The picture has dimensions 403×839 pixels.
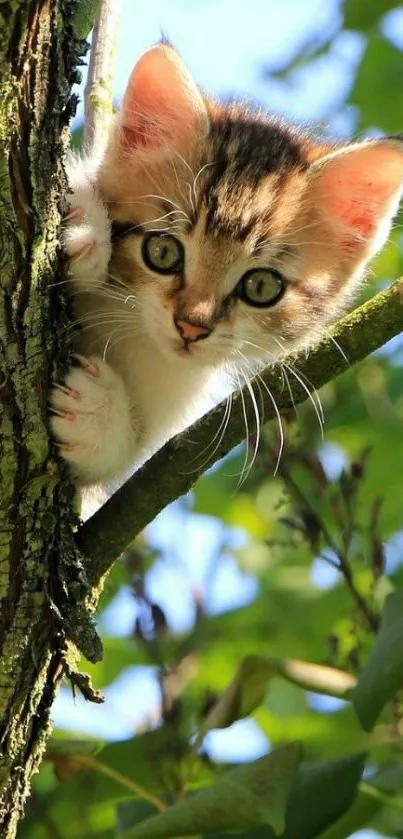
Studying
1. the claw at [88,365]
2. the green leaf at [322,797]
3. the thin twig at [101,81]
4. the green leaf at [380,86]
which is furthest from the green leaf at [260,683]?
the green leaf at [380,86]

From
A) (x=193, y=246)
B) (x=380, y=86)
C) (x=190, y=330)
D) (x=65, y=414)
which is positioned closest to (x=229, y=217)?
(x=193, y=246)

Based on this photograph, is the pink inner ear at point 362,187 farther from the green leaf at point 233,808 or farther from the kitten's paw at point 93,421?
the green leaf at point 233,808

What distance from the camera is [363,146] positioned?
7.73 ft

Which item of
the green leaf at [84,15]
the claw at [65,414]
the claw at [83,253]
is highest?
the green leaf at [84,15]

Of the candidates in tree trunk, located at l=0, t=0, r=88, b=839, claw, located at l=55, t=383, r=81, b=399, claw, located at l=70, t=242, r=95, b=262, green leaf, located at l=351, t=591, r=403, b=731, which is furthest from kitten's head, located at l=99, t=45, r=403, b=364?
green leaf, located at l=351, t=591, r=403, b=731

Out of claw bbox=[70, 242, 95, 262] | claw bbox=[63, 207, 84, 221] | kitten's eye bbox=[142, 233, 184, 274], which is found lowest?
kitten's eye bbox=[142, 233, 184, 274]

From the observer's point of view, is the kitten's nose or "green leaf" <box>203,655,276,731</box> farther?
the kitten's nose

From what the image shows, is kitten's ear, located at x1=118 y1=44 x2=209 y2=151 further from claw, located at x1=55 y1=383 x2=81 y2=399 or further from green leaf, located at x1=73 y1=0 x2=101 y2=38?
claw, located at x1=55 y1=383 x2=81 y2=399

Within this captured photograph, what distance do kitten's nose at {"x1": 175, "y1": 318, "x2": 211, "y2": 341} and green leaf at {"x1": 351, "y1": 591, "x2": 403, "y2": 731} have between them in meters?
0.75

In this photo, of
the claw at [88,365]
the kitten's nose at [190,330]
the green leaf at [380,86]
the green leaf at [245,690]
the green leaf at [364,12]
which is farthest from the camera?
the green leaf at [380,86]

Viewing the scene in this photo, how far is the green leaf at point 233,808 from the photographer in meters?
1.60

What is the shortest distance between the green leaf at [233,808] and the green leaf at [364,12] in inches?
74.6

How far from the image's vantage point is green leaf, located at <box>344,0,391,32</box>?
268 centimetres

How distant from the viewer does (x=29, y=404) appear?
1.69 meters
